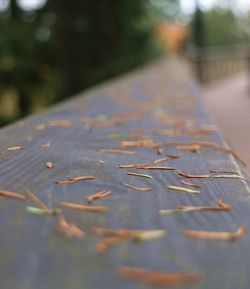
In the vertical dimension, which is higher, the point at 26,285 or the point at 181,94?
the point at 26,285

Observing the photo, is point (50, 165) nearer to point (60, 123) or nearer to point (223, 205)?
point (223, 205)

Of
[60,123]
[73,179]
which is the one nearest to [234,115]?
[60,123]

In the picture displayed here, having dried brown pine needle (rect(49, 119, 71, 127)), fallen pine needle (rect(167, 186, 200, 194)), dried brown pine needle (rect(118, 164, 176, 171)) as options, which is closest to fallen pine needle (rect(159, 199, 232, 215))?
fallen pine needle (rect(167, 186, 200, 194))

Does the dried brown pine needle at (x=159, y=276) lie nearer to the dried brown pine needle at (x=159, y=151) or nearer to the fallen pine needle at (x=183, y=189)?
the fallen pine needle at (x=183, y=189)

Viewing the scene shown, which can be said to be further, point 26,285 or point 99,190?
point 99,190

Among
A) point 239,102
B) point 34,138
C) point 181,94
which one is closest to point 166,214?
point 34,138

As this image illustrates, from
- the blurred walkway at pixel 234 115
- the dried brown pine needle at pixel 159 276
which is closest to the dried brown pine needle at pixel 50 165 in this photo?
the dried brown pine needle at pixel 159 276

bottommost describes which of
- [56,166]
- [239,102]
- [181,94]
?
[239,102]

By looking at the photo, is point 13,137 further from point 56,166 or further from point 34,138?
point 56,166
